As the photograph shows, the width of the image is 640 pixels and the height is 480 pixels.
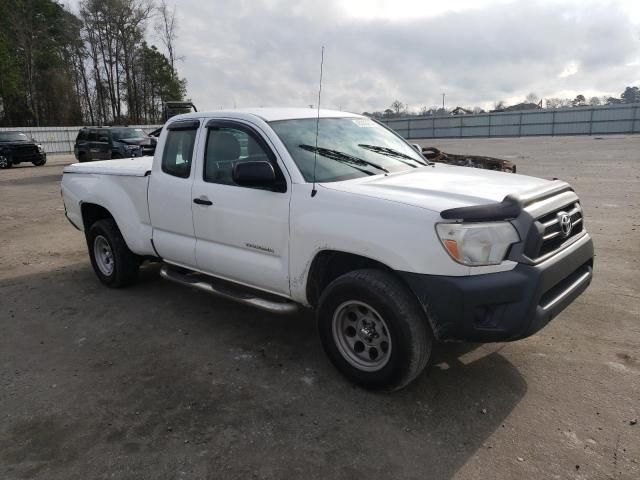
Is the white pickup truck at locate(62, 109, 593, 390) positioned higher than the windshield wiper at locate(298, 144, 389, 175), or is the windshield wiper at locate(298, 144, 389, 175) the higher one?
the windshield wiper at locate(298, 144, 389, 175)

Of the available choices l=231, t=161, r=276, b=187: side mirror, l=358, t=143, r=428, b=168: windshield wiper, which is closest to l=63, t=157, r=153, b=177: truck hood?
l=231, t=161, r=276, b=187: side mirror

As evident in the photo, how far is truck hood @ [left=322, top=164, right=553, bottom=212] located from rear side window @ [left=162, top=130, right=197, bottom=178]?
5.33ft

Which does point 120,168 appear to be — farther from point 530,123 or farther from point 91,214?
point 530,123

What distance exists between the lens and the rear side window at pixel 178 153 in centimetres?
464

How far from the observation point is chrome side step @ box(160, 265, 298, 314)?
12.7 ft

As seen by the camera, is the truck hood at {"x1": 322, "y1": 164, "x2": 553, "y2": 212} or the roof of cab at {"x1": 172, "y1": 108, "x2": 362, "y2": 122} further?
the roof of cab at {"x1": 172, "y1": 108, "x2": 362, "y2": 122}

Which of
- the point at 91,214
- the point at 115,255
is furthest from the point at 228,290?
the point at 91,214

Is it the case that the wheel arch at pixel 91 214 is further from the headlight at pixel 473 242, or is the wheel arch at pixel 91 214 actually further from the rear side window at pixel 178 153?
the headlight at pixel 473 242

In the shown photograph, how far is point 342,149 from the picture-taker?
13.6ft

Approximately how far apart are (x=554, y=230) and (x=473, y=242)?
701mm

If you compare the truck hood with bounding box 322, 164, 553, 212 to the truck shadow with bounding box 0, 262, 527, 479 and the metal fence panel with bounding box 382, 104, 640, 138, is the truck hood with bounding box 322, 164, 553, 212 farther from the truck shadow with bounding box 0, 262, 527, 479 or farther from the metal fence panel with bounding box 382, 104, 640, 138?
the metal fence panel with bounding box 382, 104, 640, 138

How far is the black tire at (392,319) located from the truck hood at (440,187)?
0.53 m

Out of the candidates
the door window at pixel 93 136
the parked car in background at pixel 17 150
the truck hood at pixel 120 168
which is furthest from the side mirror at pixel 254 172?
the parked car in background at pixel 17 150

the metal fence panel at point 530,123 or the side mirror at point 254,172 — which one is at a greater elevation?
the metal fence panel at point 530,123
